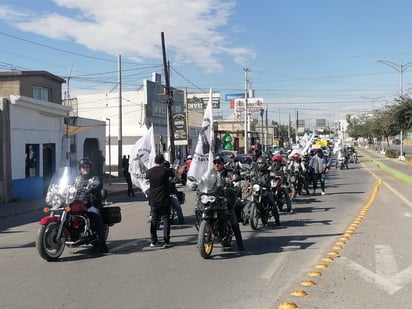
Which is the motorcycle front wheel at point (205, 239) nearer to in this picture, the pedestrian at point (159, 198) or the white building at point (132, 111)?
the pedestrian at point (159, 198)

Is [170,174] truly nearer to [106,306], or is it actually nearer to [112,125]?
[106,306]

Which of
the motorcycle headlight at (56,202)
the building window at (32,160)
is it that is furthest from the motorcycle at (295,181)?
the building window at (32,160)

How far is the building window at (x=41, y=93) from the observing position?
86.5ft

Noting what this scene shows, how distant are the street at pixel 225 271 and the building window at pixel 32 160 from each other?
34.9ft

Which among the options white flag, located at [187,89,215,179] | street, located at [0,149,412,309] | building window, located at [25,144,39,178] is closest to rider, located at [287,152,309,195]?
street, located at [0,149,412,309]

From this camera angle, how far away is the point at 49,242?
829 centimetres

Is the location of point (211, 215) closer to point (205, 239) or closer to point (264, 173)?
point (205, 239)

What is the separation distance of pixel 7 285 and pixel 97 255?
2119 millimetres

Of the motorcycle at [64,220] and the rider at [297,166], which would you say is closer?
the motorcycle at [64,220]

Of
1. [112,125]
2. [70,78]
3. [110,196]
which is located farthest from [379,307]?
[112,125]

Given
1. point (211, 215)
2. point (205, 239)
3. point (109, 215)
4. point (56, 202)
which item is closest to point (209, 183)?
point (211, 215)

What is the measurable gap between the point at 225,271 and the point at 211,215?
1252mm

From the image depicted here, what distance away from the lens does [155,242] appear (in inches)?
372

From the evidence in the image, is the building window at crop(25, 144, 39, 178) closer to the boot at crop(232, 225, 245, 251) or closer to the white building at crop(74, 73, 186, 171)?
the boot at crop(232, 225, 245, 251)
